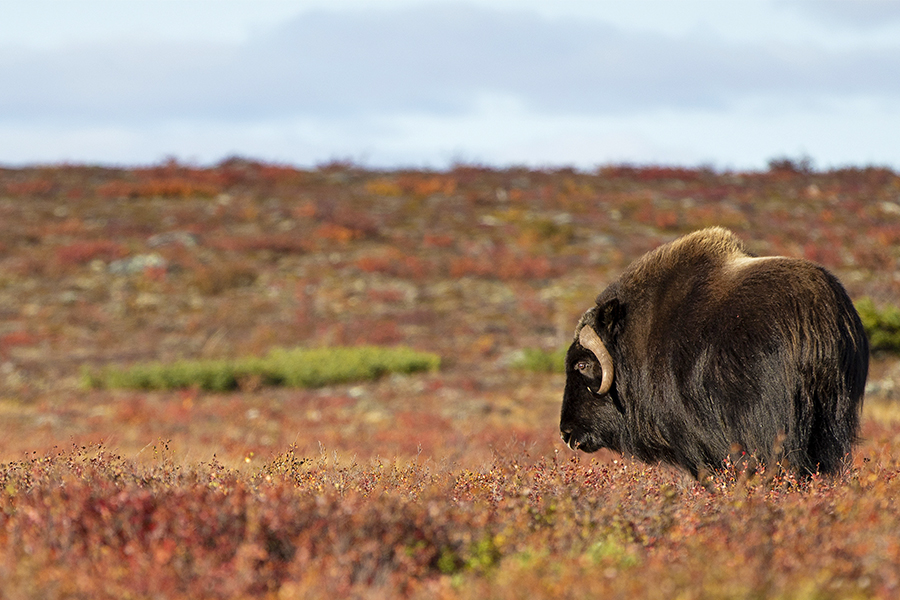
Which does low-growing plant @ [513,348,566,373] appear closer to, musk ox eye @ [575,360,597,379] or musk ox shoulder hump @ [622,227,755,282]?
musk ox eye @ [575,360,597,379]

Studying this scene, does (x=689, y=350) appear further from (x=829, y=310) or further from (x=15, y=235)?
(x=15, y=235)

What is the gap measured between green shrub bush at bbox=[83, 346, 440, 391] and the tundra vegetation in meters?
0.08

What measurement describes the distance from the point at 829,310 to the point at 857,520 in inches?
55.0

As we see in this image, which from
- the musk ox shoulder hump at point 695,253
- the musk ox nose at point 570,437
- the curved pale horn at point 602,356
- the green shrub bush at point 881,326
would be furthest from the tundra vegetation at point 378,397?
the musk ox shoulder hump at point 695,253

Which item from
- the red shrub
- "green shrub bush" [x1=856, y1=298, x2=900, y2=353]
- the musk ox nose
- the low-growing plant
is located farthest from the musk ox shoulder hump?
the red shrub

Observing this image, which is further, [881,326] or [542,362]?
[542,362]

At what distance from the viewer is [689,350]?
15.7 ft

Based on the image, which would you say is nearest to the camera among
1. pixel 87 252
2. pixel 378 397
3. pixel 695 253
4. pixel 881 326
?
pixel 695 253

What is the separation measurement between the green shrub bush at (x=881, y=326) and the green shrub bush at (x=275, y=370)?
21.2ft

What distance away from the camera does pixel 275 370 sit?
46.5ft

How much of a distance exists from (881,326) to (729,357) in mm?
9314

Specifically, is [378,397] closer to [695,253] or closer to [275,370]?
[275,370]

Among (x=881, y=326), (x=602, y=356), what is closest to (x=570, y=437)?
(x=602, y=356)

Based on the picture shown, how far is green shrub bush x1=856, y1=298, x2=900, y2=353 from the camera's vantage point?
1248 centimetres
